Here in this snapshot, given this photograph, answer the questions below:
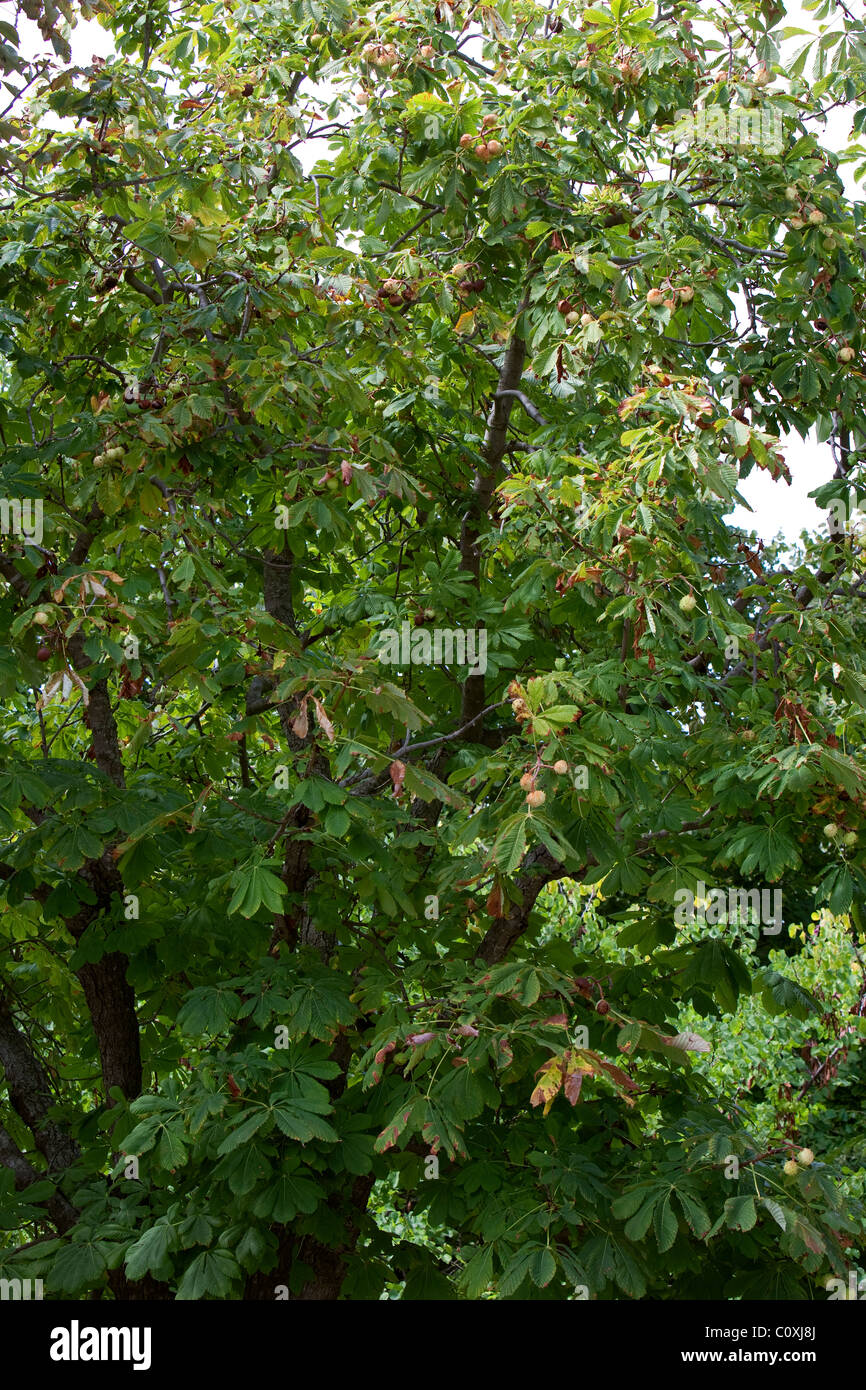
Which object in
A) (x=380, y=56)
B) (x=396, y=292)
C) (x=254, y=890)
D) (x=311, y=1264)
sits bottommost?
(x=311, y=1264)

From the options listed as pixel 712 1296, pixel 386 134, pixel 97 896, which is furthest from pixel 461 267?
pixel 712 1296

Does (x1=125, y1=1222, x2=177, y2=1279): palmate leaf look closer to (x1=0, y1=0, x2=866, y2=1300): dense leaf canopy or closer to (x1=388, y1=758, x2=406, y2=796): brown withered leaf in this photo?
(x1=0, y1=0, x2=866, y2=1300): dense leaf canopy

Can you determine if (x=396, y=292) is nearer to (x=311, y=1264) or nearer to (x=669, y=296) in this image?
(x=669, y=296)

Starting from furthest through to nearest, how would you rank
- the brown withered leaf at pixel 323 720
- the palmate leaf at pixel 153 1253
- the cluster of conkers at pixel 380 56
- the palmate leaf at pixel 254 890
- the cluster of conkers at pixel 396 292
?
1. the cluster of conkers at pixel 396 292
2. the cluster of conkers at pixel 380 56
3. the palmate leaf at pixel 254 890
4. the palmate leaf at pixel 153 1253
5. the brown withered leaf at pixel 323 720

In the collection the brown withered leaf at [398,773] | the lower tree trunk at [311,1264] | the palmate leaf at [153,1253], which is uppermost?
the brown withered leaf at [398,773]

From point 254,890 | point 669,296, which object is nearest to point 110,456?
point 254,890

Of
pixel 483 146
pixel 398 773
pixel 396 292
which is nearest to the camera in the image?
pixel 398 773

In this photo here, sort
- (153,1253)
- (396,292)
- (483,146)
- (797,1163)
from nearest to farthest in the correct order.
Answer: (153,1253)
(797,1163)
(483,146)
(396,292)

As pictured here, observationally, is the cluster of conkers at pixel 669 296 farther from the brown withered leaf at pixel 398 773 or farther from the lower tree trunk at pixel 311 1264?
the lower tree trunk at pixel 311 1264

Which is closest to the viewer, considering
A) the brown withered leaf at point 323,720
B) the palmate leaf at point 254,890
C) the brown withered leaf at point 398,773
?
the brown withered leaf at point 323,720

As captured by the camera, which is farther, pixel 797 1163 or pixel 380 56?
pixel 380 56

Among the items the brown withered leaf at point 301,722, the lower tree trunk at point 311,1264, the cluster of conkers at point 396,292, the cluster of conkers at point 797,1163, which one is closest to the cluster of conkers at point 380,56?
the cluster of conkers at point 396,292

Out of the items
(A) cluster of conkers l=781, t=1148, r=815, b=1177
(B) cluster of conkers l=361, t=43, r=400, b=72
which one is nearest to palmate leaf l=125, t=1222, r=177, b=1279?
(A) cluster of conkers l=781, t=1148, r=815, b=1177

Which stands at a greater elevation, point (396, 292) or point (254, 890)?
point (396, 292)
